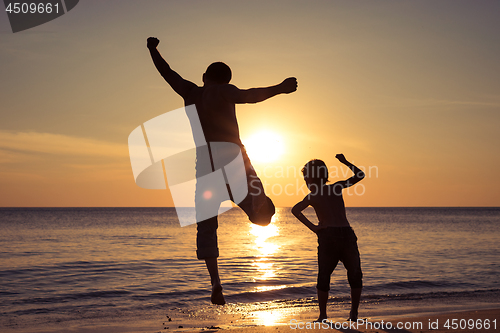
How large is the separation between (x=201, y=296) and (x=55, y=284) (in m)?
6.58

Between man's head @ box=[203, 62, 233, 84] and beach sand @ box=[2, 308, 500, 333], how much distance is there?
344 centimetres

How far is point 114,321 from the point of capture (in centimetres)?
1005

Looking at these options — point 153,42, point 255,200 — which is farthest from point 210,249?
point 153,42

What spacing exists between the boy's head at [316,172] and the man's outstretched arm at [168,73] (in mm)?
2574

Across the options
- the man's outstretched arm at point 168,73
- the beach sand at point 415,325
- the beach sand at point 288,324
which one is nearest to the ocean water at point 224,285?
the beach sand at point 288,324

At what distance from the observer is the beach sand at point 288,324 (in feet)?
18.2

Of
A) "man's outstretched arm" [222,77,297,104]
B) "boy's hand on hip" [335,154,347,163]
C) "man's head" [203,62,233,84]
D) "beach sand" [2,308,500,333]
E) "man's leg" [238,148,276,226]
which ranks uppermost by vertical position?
"man's head" [203,62,233,84]

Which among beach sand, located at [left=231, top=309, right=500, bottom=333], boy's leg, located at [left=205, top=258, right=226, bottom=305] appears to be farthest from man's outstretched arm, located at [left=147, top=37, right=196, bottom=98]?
beach sand, located at [left=231, top=309, right=500, bottom=333]

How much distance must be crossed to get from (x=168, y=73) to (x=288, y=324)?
16.9 ft

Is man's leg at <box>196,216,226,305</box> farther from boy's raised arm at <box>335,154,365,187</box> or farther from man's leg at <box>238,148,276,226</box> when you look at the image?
boy's raised arm at <box>335,154,365,187</box>

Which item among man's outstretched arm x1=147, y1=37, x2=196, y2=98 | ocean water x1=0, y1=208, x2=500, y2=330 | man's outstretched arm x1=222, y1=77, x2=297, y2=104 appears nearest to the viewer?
A: man's outstretched arm x1=222, y1=77, x2=297, y2=104

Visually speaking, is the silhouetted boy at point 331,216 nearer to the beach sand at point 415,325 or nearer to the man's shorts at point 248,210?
the beach sand at point 415,325

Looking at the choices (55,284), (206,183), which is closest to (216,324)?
(206,183)

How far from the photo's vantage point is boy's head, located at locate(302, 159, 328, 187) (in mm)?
5594
